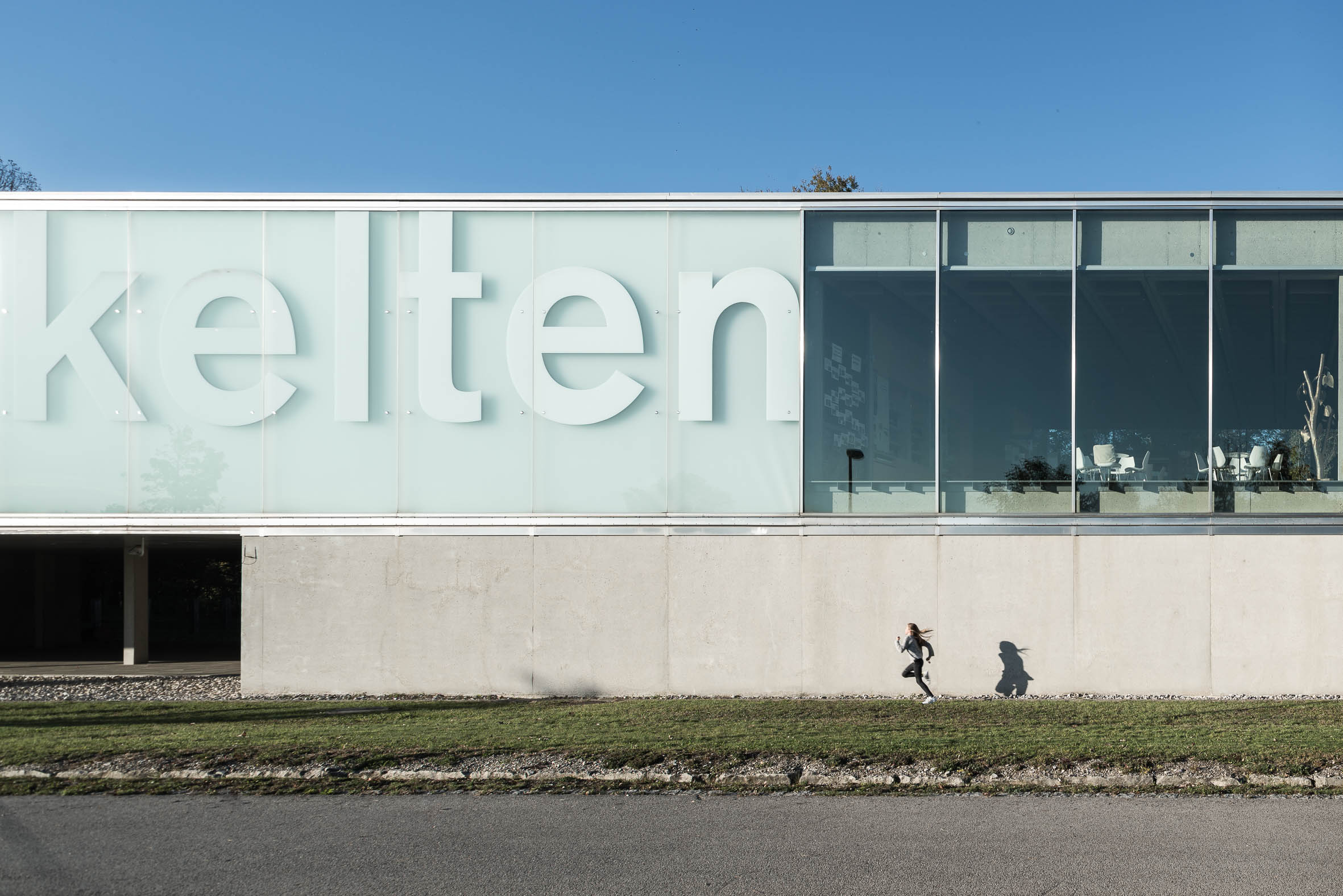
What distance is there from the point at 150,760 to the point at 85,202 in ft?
34.8

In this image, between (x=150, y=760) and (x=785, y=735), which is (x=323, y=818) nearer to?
(x=150, y=760)

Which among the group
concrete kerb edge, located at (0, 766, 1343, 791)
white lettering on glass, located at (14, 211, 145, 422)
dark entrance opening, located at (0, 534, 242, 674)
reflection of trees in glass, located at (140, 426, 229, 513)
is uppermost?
white lettering on glass, located at (14, 211, 145, 422)

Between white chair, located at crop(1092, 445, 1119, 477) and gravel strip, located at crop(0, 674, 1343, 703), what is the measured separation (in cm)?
350

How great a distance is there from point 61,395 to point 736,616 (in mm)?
11162

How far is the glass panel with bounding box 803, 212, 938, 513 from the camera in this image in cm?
1570

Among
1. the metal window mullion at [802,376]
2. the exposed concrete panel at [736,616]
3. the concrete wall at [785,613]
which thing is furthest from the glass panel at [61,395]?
the metal window mullion at [802,376]

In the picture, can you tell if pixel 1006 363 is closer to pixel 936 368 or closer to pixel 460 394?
pixel 936 368

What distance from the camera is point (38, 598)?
2873 centimetres

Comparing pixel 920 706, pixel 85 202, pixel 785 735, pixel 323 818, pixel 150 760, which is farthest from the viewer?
pixel 85 202

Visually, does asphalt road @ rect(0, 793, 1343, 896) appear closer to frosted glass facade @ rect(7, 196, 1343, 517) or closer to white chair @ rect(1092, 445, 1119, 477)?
frosted glass facade @ rect(7, 196, 1343, 517)

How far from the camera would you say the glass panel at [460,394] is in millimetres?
15984

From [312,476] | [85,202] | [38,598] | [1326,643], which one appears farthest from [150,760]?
[38,598]

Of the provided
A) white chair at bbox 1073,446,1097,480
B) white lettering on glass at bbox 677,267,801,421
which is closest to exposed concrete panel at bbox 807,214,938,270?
white lettering on glass at bbox 677,267,801,421

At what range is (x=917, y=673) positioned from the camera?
14773 mm
